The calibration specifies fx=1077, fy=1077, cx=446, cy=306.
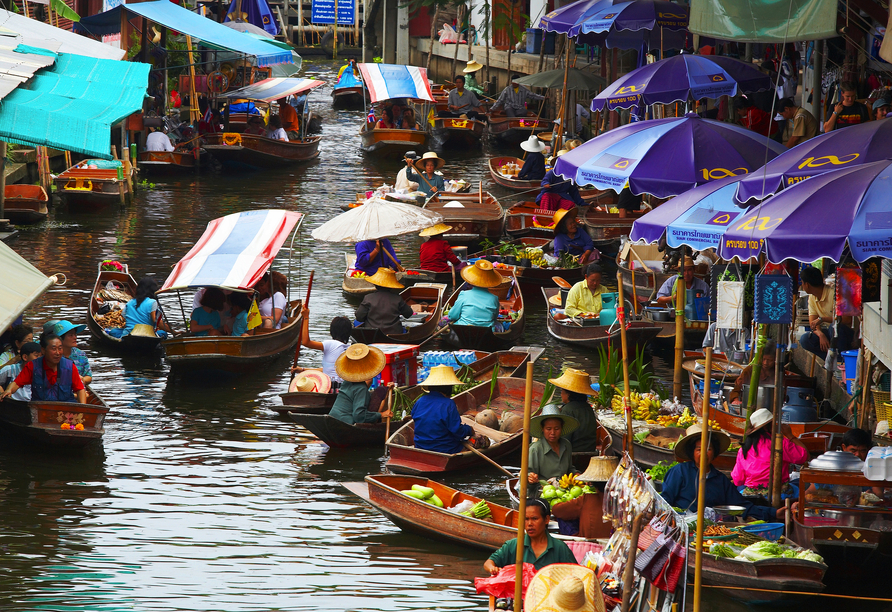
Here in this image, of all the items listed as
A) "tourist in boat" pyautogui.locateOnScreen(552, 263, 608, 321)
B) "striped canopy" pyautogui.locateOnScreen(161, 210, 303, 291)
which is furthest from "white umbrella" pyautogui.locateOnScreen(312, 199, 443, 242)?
"tourist in boat" pyautogui.locateOnScreen(552, 263, 608, 321)

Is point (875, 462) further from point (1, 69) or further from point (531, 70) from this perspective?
point (531, 70)

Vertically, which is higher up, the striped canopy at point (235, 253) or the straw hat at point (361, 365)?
the striped canopy at point (235, 253)

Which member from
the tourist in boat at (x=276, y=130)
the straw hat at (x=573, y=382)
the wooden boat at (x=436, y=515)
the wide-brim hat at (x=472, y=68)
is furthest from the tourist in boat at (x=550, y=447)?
the wide-brim hat at (x=472, y=68)

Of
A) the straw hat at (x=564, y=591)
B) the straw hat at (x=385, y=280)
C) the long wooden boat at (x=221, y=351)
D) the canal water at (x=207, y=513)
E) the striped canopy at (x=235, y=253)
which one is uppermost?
the striped canopy at (x=235, y=253)

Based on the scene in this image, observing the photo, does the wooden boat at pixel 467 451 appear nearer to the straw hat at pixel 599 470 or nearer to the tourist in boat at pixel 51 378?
the straw hat at pixel 599 470

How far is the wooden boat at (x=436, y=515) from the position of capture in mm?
8117

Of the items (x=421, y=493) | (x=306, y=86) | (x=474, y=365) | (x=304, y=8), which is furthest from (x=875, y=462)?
(x=304, y=8)

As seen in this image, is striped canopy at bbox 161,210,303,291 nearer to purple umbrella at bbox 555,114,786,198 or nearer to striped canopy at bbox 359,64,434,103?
purple umbrella at bbox 555,114,786,198

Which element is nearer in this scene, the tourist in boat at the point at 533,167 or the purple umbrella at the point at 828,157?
the purple umbrella at the point at 828,157

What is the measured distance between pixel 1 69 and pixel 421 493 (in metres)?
8.80

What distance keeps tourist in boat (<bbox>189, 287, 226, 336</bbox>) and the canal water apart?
603mm

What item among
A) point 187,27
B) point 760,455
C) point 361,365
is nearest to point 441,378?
point 361,365

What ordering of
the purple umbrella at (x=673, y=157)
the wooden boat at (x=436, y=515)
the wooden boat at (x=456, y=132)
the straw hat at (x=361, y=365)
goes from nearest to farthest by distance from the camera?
the wooden boat at (x=436, y=515), the straw hat at (x=361, y=365), the purple umbrella at (x=673, y=157), the wooden boat at (x=456, y=132)

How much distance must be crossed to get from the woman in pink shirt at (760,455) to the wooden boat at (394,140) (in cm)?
1924
